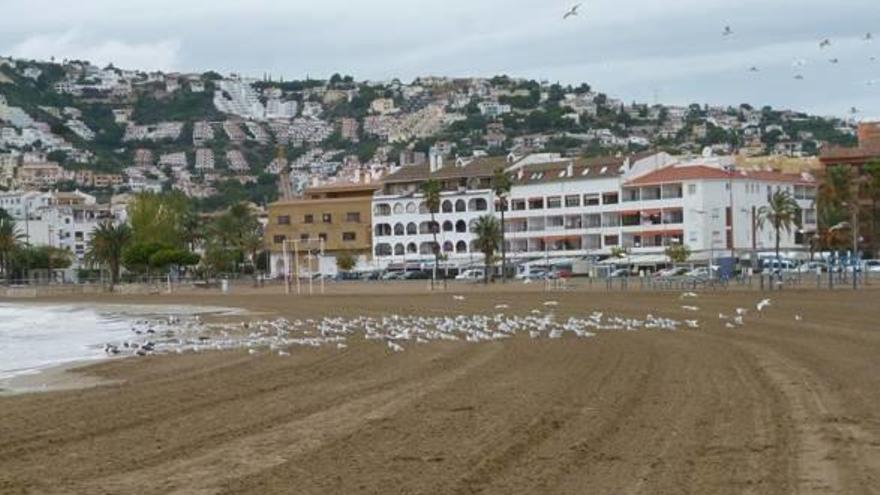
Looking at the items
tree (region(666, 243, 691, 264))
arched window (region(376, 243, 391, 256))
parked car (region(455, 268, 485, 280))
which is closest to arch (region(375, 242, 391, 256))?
arched window (region(376, 243, 391, 256))

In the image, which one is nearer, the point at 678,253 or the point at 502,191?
the point at 678,253

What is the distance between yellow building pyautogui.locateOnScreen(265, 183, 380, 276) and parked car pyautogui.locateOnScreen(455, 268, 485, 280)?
1453 cm

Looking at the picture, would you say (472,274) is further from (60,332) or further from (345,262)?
(60,332)

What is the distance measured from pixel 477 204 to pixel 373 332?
85.3m

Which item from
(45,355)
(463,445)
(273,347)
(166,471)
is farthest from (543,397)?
(45,355)

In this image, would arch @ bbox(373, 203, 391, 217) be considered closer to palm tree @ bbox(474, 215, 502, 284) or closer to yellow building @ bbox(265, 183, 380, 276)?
yellow building @ bbox(265, 183, 380, 276)

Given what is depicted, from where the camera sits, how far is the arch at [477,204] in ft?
397

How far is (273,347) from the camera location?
105ft

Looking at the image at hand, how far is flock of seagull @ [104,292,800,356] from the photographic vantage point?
32656 mm

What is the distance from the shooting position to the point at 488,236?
108 meters

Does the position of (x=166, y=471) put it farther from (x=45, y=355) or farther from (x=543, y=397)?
(x=45, y=355)

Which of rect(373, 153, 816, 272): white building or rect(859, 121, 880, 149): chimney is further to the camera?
rect(859, 121, 880, 149): chimney

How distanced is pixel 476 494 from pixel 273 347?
20912 millimetres

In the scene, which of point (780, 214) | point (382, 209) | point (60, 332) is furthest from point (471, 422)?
point (382, 209)
